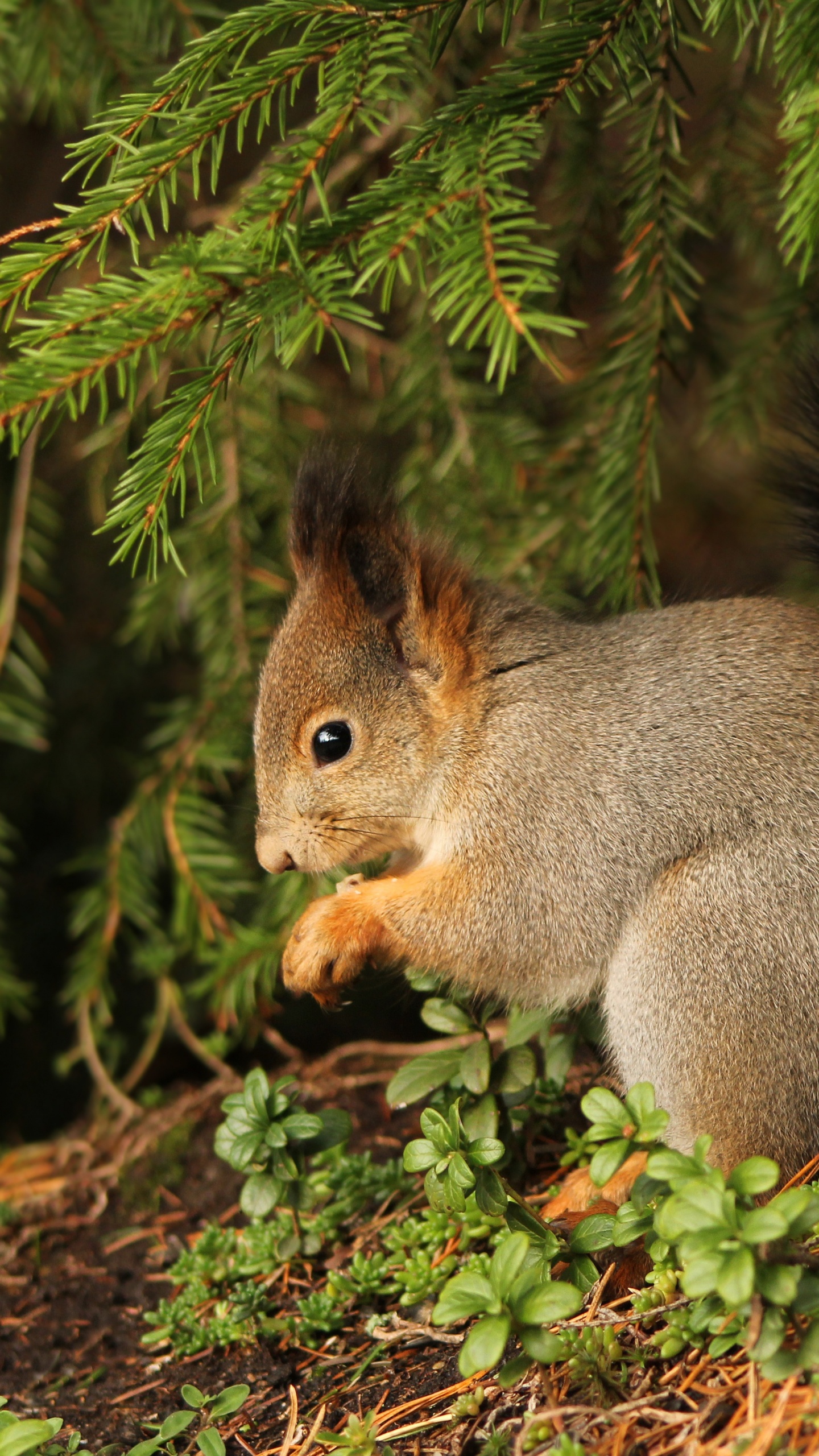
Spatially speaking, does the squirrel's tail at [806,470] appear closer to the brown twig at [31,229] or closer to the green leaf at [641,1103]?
A: the green leaf at [641,1103]

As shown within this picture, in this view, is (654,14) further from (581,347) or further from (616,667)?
(581,347)

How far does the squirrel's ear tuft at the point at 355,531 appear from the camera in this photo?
1537 millimetres

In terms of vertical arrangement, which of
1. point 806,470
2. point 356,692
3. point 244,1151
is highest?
point 806,470

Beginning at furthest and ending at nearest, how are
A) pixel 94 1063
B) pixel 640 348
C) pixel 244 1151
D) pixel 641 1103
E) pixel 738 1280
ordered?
pixel 94 1063 < pixel 640 348 < pixel 244 1151 < pixel 641 1103 < pixel 738 1280

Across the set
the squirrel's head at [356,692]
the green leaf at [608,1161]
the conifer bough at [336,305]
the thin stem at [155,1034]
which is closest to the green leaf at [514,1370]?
the green leaf at [608,1161]

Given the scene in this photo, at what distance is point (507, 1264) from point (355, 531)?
898mm

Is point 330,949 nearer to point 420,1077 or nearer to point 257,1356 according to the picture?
point 420,1077

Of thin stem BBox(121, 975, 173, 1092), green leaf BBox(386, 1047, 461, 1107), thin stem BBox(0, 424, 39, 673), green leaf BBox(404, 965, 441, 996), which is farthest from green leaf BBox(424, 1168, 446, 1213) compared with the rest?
thin stem BBox(0, 424, 39, 673)

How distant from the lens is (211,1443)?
118 centimetres

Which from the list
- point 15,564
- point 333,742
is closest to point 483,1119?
point 333,742

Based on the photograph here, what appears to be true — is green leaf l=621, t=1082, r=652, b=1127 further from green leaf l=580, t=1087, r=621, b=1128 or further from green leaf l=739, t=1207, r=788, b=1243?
green leaf l=739, t=1207, r=788, b=1243

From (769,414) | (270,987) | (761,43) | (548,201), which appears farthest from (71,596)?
(761,43)

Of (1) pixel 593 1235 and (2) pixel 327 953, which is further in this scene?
(2) pixel 327 953

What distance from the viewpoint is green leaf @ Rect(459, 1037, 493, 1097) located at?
4.76 ft
